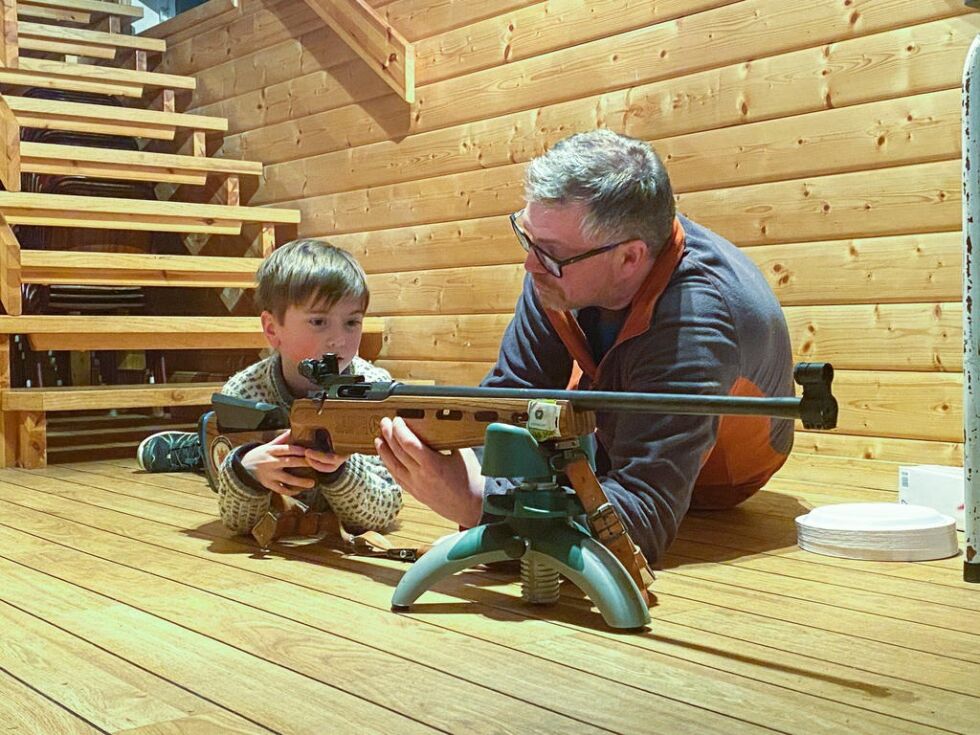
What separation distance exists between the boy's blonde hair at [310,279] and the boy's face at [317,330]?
0.01 m

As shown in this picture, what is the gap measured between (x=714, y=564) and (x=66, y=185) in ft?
14.0

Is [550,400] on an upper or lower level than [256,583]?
upper

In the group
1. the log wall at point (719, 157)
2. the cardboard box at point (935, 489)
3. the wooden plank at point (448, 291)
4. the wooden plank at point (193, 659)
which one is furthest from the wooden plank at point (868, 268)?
the wooden plank at point (193, 659)

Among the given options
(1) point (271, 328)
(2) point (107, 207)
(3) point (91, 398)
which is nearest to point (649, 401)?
(1) point (271, 328)

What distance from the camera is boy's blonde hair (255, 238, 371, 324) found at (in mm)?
2363

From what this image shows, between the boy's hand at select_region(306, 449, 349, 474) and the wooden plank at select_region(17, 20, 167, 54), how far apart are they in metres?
4.97

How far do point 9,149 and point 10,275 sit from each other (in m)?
0.97

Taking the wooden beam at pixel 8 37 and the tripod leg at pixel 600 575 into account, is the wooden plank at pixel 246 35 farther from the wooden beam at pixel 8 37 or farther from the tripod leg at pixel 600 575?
the tripod leg at pixel 600 575

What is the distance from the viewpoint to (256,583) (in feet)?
6.58

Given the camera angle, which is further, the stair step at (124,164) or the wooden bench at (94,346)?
the stair step at (124,164)

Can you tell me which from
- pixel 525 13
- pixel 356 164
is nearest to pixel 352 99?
pixel 356 164

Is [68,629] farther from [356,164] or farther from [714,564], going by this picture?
[356,164]

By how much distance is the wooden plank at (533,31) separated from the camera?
3.85 metres

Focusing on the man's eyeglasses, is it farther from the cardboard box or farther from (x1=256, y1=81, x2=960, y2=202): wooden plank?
(x1=256, y1=81, x2=960, y2=202): wooden plank
